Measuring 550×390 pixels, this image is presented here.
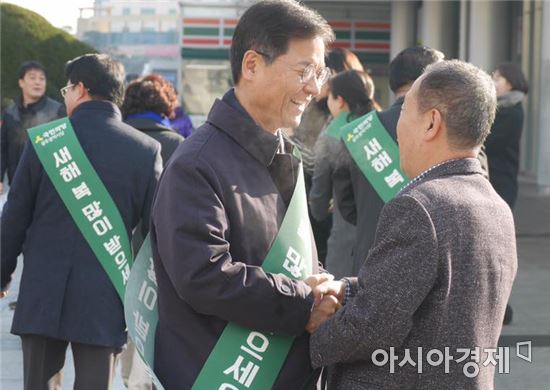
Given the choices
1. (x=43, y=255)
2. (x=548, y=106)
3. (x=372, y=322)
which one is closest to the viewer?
(x=372, y=322)

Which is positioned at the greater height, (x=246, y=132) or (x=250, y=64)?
(x=250, y=64)

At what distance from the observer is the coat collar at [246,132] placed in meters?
2.60

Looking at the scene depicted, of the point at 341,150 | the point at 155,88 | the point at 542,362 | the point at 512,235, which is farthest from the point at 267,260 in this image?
the point at 542,362

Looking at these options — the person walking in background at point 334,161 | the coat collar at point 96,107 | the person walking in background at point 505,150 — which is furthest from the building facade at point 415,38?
the coat collar at point 96,107

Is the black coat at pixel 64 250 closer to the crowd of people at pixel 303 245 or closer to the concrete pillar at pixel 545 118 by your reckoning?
the crowd of people at pixel 303 245

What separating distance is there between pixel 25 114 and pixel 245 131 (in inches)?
218

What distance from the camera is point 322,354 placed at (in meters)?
2.51

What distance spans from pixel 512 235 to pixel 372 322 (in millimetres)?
443

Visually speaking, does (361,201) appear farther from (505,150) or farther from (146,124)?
(505,150)

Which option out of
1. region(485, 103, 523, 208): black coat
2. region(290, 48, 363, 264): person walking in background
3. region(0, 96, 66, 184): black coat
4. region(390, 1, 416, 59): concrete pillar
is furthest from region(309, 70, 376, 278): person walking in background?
region(390, 1, 416, 59): concrete pillar

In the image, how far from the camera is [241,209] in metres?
2.50

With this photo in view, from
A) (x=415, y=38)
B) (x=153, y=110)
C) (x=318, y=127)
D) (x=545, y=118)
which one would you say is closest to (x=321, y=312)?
(x=153, y=110)

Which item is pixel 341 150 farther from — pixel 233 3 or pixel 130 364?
pixel 233 3

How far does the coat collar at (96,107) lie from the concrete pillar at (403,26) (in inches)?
842
